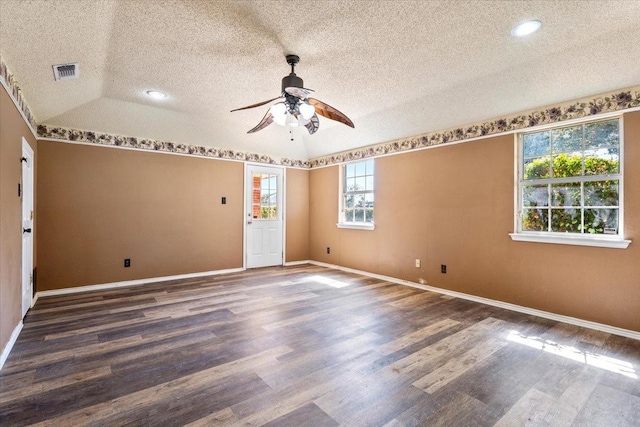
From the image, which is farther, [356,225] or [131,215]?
[356,225]

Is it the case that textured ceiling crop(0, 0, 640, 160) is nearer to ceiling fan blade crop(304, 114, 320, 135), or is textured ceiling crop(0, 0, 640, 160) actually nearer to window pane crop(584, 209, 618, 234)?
ceiling fan blade crop(304, 114, 320, 135)

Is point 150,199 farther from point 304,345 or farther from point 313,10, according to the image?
point 313,10

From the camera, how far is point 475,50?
279cm

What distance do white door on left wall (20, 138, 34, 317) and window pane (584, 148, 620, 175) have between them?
19.1 ft

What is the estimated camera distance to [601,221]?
3.21 metres

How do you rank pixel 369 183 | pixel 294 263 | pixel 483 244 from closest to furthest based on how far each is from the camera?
pixel 483 244 < pixel 369 183 < pixel 294 263

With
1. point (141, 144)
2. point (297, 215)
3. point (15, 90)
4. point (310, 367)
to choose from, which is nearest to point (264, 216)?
point (297, 215)

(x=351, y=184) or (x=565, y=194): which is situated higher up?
(x=351, y=184)

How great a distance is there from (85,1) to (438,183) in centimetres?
421

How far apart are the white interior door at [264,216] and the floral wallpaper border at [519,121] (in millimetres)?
1958

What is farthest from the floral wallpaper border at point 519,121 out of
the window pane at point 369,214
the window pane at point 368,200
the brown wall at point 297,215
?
the brown wall at point 297,215

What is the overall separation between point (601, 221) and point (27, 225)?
6202 mm

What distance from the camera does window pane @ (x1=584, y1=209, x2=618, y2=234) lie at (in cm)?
313

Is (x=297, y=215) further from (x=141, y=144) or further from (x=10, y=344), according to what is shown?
(x=10, y=344)
